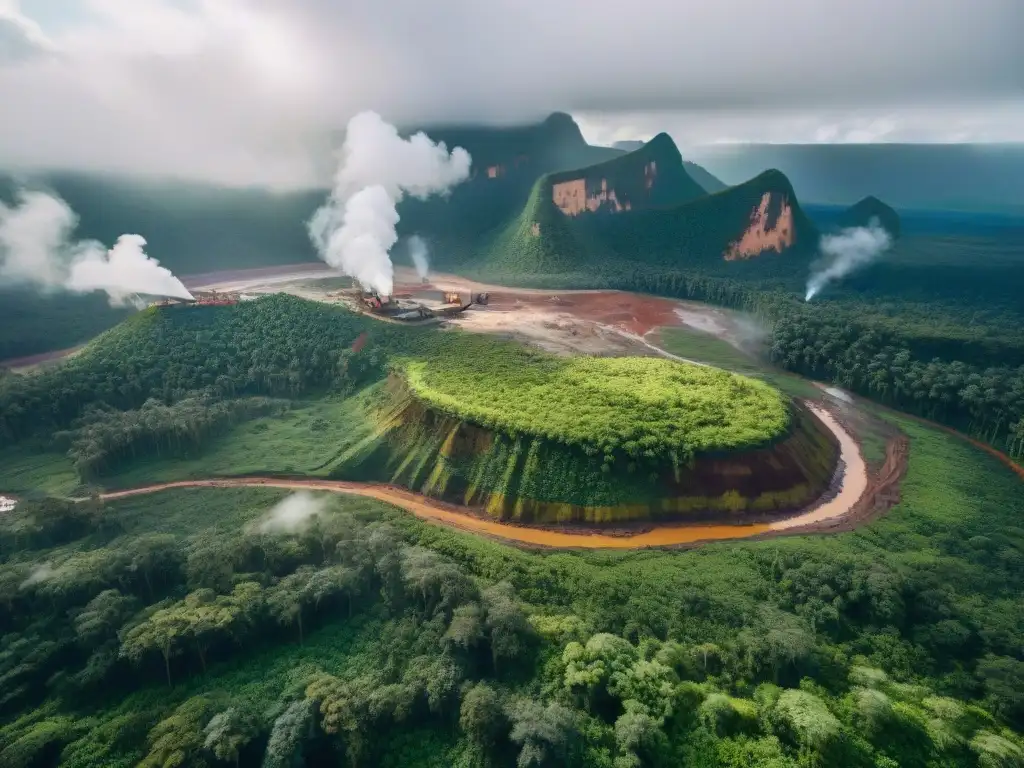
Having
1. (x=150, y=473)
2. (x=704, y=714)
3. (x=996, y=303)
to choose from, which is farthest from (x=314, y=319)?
(x=996, y=303)

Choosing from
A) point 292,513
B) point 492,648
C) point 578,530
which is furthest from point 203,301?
point 492,648

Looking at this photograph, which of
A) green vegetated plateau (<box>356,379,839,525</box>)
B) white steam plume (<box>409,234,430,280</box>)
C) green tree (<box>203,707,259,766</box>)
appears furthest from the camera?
white steam plume (<box>409,234,430,280</box>)

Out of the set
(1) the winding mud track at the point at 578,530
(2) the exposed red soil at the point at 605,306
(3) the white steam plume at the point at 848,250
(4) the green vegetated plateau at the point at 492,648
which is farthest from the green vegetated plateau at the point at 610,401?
(3) the white steam plume at the point at 848,250

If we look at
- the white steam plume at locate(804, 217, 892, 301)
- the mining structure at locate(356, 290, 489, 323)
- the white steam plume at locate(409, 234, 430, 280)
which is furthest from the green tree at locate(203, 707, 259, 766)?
the white steam plume at locate(409, 234, 430, 280)

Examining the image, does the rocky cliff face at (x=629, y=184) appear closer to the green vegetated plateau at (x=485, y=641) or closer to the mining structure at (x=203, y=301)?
the mining structure at (x=203, y=301)

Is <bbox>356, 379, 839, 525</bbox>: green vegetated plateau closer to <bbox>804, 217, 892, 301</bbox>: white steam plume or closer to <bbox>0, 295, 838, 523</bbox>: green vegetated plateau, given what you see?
<bbox>0, 295, 838, 523</bbox>: green vegetated plateau

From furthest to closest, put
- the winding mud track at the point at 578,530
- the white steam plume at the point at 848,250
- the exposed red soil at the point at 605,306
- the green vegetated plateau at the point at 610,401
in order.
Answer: the white steam plume at the point at 848,250 < the exposed red soil at the point at 605,306 < the green vegetated plateau at the point at 610,401 < the winding mud track at the point at 578,530
